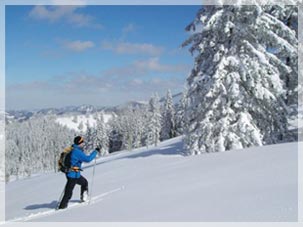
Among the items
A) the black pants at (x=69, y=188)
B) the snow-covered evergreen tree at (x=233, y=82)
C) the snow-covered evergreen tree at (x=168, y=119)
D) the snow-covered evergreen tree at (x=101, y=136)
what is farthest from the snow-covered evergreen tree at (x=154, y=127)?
the black pants at (x=69, y=188)

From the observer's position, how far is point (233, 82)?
631 inches

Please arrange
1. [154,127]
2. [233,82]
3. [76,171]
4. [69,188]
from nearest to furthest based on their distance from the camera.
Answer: [69,188] < [76,171] < [233,82] < [154,127]

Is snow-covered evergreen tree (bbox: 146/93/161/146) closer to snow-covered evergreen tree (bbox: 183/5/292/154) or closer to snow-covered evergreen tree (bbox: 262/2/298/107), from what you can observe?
snow-covered evergreen tree (bbox: 262/2/298/107)

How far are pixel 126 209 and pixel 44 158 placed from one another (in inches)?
5346

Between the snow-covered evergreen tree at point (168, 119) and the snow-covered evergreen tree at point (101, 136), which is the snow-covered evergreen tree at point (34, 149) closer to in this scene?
the snow-covered evergreen tree at point (101, 136)

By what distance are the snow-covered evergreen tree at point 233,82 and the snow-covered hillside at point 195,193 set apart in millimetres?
4299

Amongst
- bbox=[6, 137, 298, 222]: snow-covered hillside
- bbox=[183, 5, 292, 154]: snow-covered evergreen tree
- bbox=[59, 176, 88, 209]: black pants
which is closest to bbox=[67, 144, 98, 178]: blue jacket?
bbox=[59, 176, 88, 209]: black pants

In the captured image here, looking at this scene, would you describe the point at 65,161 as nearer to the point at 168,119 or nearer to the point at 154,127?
the point at 168,119

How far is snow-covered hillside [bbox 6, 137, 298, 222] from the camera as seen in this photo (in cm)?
596

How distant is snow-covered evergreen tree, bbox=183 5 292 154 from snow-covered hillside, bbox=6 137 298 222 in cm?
430

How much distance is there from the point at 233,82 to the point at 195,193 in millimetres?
9471

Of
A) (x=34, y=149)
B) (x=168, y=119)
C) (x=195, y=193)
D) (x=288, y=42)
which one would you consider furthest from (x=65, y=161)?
(x=34, y=149)

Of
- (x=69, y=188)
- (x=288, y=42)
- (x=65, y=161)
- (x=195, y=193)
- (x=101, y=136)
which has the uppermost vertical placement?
(x=288, y=42)

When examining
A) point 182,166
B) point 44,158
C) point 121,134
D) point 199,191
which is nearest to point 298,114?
point 182,166
